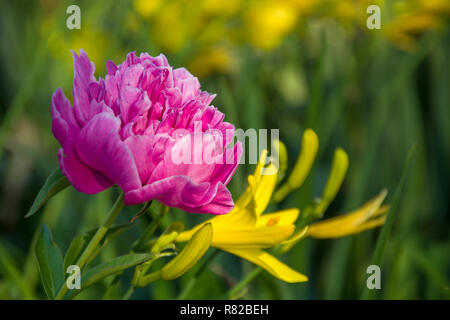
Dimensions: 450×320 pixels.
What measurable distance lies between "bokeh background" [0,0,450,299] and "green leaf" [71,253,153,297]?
33 centimetres

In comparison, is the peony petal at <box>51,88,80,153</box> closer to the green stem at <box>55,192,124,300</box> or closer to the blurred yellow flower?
the green stem at <box>55,192,124,300</box>

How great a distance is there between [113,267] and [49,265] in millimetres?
41

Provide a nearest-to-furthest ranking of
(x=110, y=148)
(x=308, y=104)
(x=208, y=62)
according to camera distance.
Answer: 1. (x=110, y=148)
2. (x=308, y=104)
3. (x=208, y=62)

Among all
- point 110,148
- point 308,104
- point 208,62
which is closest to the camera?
point 110,148

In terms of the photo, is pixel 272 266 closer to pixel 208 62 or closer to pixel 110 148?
pixel 110 148

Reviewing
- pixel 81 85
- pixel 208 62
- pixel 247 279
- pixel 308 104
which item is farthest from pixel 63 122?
pixel 208 62

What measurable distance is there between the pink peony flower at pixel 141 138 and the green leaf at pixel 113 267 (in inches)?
0.9

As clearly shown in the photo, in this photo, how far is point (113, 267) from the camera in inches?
8.4

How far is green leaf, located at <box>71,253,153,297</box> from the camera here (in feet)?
0.69

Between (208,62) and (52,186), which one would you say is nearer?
(52,186)

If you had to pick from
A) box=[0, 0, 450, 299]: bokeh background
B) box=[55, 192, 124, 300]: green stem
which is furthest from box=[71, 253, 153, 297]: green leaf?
box=[0, 0, 450, 299]: bokeh background

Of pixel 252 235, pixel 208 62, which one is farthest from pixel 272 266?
pixel 208 62

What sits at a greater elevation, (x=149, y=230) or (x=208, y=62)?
(x=208, y=62)
